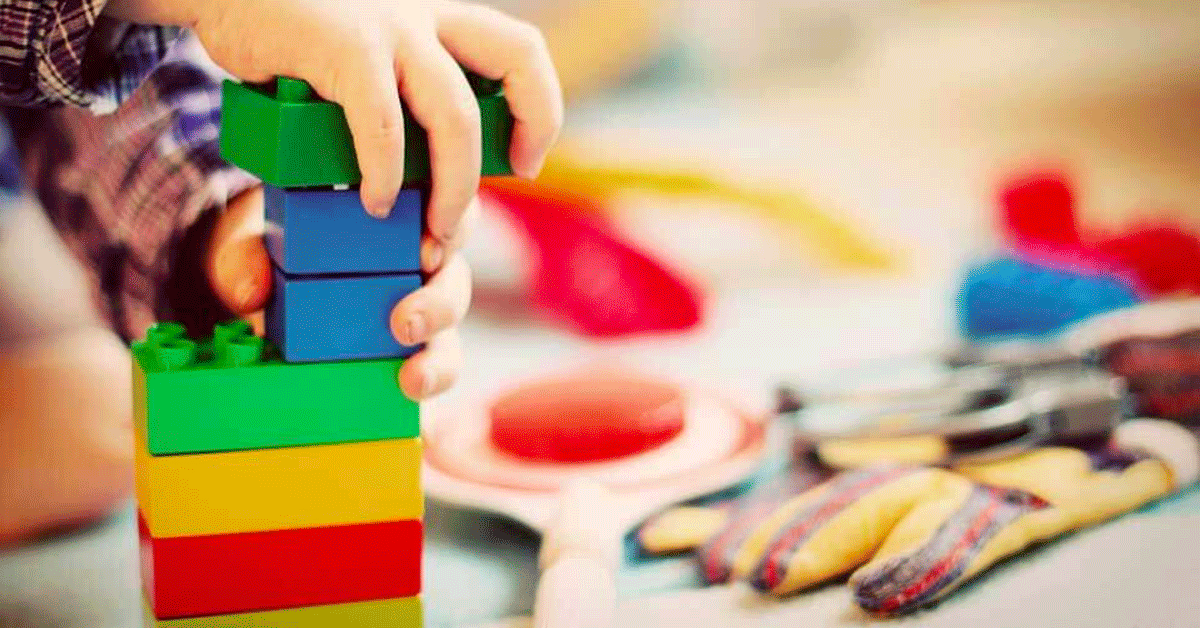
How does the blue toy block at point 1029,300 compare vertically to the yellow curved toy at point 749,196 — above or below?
below

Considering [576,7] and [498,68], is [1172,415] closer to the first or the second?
[498,68]

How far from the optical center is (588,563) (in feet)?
2.47

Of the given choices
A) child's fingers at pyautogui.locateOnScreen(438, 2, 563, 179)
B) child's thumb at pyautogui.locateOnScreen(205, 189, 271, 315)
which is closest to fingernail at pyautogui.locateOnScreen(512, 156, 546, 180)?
child's fingers at pyautogui.locateOnScreen(438, 2, 563, 179)

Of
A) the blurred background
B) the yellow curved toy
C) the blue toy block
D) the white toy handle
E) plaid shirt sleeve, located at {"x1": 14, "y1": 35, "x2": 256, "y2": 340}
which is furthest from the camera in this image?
the yellow curved toy

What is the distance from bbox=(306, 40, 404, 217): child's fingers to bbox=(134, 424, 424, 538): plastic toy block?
11 cm

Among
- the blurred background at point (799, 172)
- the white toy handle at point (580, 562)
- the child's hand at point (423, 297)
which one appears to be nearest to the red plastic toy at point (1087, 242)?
the blurred background at point (799, 172)

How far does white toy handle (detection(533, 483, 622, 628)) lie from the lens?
704 mm

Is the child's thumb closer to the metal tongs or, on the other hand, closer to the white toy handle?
the white toy handle

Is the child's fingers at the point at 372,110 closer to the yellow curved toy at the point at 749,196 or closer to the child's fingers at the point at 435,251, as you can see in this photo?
the child's fingers at the point at 435,251

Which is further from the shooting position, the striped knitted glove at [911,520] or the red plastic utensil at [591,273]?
the red plastic utensil at [591,273]

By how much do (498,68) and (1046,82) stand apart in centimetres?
109

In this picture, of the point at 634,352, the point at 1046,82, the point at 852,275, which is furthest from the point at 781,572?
the point at 1046,82

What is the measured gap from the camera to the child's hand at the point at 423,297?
25.3 inches

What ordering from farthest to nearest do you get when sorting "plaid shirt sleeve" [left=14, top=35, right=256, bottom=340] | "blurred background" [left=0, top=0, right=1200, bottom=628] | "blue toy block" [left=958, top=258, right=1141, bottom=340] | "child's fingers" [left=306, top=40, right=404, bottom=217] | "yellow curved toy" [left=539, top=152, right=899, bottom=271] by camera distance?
"yellow curved toy" [left=539, top=152, right=899, bottom=271], "blurred background" [left=0, top=0, right=1200, bottom=628], "blue toy block" [left=958, top=258, right=1141, bottom=340], "plaid shirt sleeve" [left=14, top=35, right=256, bottom=340], "child's fingers" [left=306, top=40, right=404, bottom=217]
